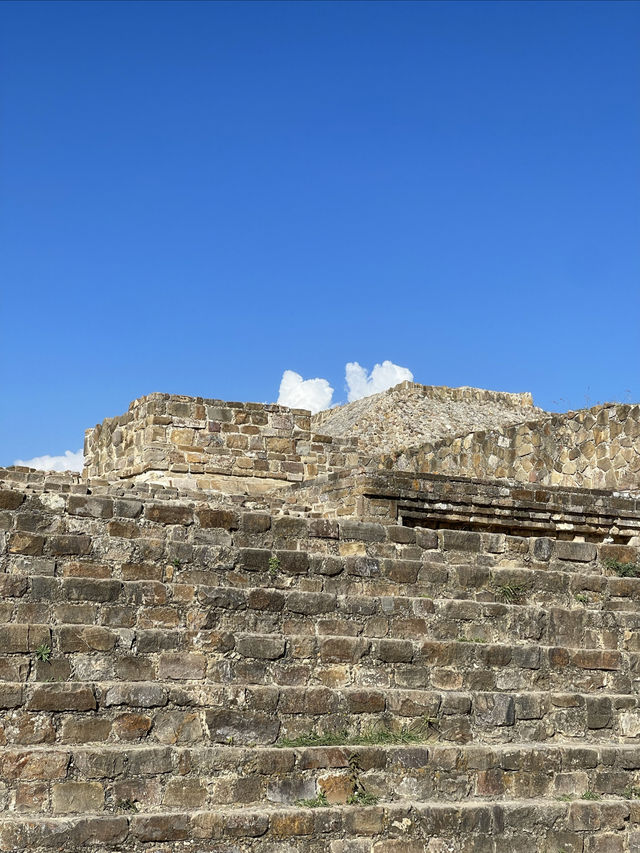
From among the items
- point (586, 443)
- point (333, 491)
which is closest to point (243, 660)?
point (333, 491)

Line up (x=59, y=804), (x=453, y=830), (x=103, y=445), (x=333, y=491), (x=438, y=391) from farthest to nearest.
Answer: (x=438, y=391), (x=103, y=445), (x=333, y=491), (x=453, y=830), (x=59, y=804)

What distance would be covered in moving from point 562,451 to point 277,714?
8788mm

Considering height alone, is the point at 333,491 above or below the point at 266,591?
above

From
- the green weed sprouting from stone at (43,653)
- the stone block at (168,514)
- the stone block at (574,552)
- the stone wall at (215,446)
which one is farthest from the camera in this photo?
the stone wall at (215,446)

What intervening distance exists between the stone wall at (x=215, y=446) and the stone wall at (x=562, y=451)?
240cm

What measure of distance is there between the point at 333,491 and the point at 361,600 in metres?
3.30

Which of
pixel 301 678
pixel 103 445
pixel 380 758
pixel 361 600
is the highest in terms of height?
pixel 103 445

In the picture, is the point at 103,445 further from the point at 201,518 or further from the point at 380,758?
the point at 380,758

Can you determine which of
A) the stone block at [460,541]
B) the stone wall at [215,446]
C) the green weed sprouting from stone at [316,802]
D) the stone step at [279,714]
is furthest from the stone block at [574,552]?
the stone wall at [215,446]

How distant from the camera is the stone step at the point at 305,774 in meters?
5.56

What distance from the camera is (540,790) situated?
6855 millimetres

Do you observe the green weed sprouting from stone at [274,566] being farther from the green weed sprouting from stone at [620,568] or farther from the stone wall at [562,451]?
the stone wall at [562,451]

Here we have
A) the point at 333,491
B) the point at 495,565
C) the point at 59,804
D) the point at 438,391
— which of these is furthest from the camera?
the point at 438,391

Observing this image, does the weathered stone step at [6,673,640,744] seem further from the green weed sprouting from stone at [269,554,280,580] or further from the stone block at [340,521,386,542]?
the stone block at [340,521,386,542]
